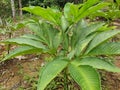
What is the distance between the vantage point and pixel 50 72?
2660mm

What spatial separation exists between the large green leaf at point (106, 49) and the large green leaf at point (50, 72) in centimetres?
34

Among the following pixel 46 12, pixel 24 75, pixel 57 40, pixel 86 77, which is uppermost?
pixel 46 12

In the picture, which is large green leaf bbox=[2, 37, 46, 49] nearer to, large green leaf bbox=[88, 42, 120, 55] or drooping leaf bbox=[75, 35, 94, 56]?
drooping leaf bbox=[75, 35, 94, 56]

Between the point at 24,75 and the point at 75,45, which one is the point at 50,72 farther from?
the point at 24,75

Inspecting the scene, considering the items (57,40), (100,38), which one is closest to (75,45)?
(57,40)

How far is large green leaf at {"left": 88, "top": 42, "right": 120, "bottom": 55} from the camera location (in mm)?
2893

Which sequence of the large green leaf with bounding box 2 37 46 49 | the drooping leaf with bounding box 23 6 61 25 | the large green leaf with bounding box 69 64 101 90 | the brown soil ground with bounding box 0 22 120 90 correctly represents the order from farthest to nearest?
the brown soil ground with bounding box 0 22 120 90 → the large green leaf with bounding box 2 37 46 49 → the drooping leaf with bounding box 23 6 61 25 → the large green leaf with bounding box 69 64 101 90

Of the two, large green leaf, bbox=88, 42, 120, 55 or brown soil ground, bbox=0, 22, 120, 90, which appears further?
brown soil ground, bbox=0, 22, 120, 90

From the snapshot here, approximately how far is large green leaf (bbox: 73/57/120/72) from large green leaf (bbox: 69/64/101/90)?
0.17 ft

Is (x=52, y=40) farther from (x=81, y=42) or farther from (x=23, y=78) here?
(x=23, y=78)

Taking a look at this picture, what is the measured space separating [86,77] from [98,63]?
23cm

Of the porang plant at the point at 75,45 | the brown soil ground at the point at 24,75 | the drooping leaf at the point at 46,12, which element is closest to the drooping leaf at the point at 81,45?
the porang plant at the point at 75,45

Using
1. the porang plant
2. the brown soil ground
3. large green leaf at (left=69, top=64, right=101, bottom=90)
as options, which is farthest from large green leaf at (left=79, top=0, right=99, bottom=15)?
the brown soil ground

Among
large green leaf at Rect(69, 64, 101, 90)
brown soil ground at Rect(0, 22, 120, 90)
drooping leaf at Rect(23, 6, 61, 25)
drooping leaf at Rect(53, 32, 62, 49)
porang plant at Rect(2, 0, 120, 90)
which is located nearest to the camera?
large green leaf at Rect(69, 64, 101, 90)
